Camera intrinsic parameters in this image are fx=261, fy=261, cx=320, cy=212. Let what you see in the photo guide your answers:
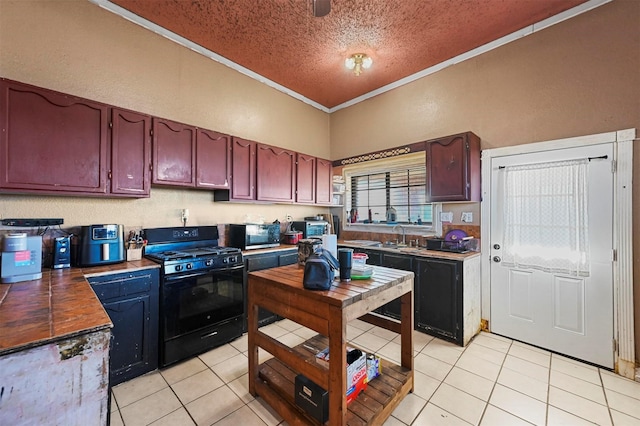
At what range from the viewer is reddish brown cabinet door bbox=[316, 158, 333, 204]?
169 inches

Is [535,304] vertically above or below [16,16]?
below

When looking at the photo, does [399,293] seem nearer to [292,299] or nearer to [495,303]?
[292,299]

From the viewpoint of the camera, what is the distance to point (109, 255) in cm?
230

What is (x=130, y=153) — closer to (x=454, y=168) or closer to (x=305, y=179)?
(x=305, y=179)

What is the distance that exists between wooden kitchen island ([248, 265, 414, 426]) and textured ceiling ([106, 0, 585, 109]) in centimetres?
249

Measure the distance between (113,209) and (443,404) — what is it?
3356mm

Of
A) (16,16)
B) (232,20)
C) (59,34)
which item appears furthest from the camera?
(232,20)

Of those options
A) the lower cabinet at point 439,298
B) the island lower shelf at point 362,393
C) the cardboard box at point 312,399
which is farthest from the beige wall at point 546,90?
the cardboard box at point 312,399

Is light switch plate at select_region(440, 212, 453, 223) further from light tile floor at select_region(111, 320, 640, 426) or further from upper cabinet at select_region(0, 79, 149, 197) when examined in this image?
upper cabinet at select_region(0, 79, 149, 197)

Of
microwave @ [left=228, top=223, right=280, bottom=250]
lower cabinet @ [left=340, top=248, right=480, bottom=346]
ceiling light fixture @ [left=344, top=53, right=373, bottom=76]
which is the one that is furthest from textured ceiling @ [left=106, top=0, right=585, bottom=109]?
lower cabinet @ [left=340, top=248, right=480, bottom=346]

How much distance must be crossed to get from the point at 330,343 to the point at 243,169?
96.9 inches

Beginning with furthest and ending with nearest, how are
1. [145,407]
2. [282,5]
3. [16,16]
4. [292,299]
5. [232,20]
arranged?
1. [232,20]
2. [282,5]
3. [16,16]
4. [145,407]
5. [292,299]

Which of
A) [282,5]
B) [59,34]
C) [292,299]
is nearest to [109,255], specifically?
[292,299]

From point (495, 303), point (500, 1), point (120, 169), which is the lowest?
point (495, 303)
